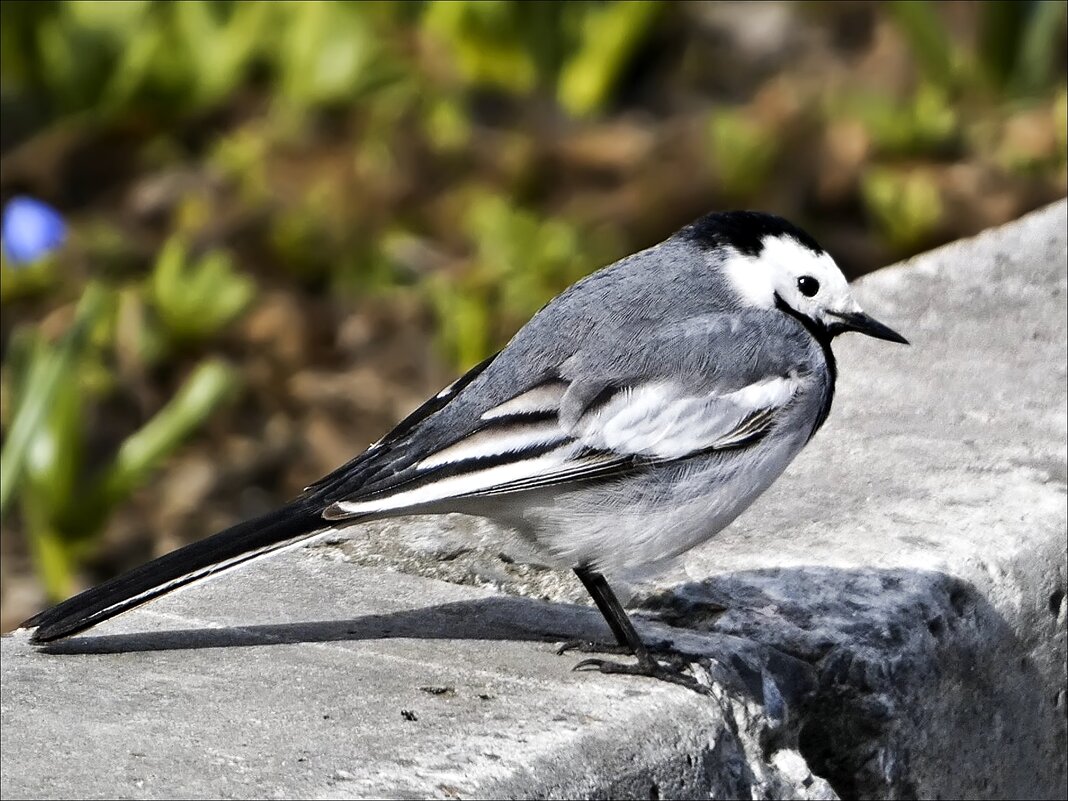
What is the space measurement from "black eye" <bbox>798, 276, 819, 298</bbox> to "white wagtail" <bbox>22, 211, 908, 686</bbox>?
0.10m

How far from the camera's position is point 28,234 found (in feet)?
17.9

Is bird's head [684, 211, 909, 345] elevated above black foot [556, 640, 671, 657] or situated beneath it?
elevated above

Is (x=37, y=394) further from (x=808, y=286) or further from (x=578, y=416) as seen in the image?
(x=808, y=286)

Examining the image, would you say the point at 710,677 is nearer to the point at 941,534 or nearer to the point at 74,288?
the point at 941,534

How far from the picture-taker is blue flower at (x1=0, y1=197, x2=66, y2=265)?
543cm

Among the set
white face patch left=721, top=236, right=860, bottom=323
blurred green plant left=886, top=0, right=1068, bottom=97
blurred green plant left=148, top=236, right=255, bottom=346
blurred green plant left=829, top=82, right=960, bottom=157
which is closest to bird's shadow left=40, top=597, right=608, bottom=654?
white face patch left=721, top=236, right=860, bottom=323

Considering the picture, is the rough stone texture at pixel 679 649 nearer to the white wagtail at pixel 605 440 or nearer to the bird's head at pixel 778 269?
the white wagtail at pixel 605 440

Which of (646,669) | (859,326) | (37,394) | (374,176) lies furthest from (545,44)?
(646,669)

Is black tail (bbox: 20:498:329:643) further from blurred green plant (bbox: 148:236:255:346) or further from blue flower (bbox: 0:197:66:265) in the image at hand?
blue flower (bbox: 0:197:66:265)

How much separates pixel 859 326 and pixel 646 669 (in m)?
0.96

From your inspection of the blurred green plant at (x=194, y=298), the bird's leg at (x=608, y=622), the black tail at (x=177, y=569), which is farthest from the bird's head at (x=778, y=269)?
the blurred green plant at (x=194, y=298)

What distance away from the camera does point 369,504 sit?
108 inches

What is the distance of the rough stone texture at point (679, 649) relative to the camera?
91.6 inches

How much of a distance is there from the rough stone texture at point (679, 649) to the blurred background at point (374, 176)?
164 centimetres
